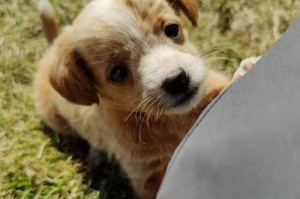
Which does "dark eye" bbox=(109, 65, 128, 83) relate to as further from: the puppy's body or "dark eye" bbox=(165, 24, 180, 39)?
"dark eye" bbox=(165, 24, 180, 39)

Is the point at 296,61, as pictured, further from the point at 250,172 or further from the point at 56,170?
the point at 56,170

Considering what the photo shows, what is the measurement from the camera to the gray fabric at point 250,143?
5.69ft

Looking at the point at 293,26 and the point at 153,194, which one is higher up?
the point at 293,26

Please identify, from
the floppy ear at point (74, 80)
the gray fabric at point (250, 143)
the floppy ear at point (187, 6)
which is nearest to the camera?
the gray fabric at point (250, 143)

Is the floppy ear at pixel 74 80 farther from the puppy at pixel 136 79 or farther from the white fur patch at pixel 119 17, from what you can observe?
the white fur patch at pixel 119 17

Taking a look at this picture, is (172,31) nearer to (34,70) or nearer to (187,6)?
(187,6)

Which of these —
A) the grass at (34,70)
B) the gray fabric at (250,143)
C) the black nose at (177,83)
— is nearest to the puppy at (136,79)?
the black nose at (177,83)

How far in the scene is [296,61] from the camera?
1.92 metres

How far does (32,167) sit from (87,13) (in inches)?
42.9

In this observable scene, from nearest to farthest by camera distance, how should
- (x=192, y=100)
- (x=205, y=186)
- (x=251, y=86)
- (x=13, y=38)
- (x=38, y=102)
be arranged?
1. (x=205, y=186)
2. (x=251, y=86)
3. (x=192, y=100)
4. (x=38, y=102)
5. (x=13, y=38)

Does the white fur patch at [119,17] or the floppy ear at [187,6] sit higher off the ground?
the white fur patch at [119,17]

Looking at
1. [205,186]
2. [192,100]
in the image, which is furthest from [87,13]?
[205,186]

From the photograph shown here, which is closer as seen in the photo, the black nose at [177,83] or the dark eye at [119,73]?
the black nose at [177,83]

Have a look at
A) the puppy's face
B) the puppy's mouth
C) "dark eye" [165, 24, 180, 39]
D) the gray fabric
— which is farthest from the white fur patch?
the gray fabric
